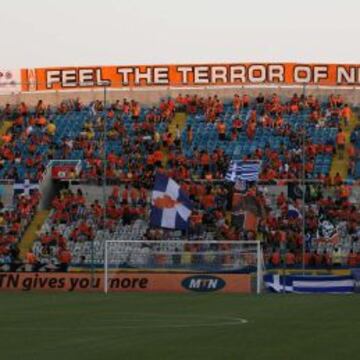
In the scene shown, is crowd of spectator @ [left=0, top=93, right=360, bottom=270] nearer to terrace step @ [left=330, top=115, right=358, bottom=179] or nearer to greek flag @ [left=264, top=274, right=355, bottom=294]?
terrace step @ [left=330, top=115, right=358, bottom=179]

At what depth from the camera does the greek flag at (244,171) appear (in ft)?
176

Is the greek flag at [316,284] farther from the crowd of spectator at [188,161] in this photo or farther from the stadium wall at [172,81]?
the stadium wall at [172,81]

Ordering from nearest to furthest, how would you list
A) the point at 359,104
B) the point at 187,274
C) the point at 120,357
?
the point at 120,357
the point at 187,274
the point at 359,104

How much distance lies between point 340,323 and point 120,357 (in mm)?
8137

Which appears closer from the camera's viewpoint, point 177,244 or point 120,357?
point 120,357

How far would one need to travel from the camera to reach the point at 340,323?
24.0 m

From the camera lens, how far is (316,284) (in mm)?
41562

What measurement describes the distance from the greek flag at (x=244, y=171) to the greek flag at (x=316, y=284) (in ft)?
39.2

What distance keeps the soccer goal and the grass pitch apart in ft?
17.2

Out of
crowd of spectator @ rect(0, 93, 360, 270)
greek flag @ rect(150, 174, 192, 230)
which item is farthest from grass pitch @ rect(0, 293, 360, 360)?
crowd of spectator @ rect(0, 93, 360, 270)

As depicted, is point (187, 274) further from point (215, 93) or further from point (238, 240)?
point (215, 93)

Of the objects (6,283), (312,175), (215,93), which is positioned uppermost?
(215,93)

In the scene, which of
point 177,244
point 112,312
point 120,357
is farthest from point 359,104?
point 120,357

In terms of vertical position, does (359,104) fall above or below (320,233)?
above
